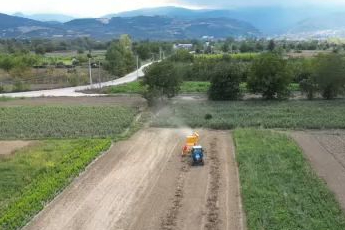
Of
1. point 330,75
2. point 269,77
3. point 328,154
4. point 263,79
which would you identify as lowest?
point 328,154

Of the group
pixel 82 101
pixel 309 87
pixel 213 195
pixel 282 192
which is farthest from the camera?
pixel 82 101

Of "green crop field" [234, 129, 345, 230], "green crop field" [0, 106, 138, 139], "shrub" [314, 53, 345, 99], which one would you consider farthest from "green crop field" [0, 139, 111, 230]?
"shrub" [314, 53, 345, 99]

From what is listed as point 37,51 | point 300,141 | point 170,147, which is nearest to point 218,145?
point 170,147

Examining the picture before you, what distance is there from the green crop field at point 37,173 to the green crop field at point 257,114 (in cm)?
870

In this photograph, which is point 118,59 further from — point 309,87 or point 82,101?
point 309,87

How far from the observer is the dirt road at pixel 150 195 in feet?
62.5

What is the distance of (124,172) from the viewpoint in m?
25.8

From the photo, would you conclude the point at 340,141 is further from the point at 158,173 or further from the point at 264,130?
the point at 158,173

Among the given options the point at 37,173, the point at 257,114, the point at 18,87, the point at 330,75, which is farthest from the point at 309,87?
the point at 18,87

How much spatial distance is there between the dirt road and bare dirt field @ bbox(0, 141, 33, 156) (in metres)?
6.15

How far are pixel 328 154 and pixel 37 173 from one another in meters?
15.6

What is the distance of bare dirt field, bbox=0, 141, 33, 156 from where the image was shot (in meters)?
31.3

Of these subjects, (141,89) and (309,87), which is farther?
(141,89)

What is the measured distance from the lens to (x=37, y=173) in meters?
25.6
